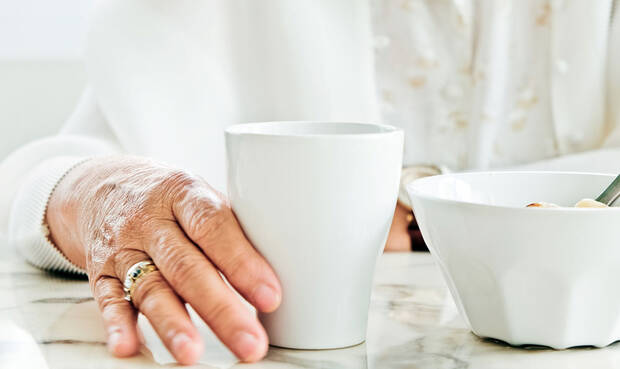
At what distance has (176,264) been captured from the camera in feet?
1.58

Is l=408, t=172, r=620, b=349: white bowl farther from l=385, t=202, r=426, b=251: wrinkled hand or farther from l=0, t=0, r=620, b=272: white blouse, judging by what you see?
l=0, t=0, r=620, b=272: white blouse

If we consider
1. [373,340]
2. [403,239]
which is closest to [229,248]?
[373,340]

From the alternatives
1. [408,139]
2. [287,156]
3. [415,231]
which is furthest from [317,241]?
[408,139]

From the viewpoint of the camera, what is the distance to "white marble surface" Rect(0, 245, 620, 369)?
1.51 ft

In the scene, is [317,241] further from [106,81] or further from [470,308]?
[106,81]

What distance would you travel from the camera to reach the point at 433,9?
104 cm

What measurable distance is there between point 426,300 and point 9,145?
1.30m

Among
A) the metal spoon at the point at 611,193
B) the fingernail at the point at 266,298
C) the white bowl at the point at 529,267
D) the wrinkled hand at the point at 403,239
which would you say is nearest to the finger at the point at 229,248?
the fingernail at the point at 266,298

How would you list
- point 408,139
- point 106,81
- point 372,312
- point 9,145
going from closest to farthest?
point 372,312, point 106,81, point 408,139, point 9,145

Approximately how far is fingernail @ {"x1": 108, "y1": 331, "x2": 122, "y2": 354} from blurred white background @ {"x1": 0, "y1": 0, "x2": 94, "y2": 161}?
128 cm

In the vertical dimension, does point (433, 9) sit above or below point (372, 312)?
above

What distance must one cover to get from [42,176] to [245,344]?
0.42 metres

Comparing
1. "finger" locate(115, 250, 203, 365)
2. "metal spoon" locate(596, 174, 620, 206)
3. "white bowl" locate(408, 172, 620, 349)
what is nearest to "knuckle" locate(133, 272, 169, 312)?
"finger" locate(115, 250, 203, 365)

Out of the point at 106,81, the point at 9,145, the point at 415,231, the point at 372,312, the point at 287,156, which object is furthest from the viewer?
the point at 9,145
